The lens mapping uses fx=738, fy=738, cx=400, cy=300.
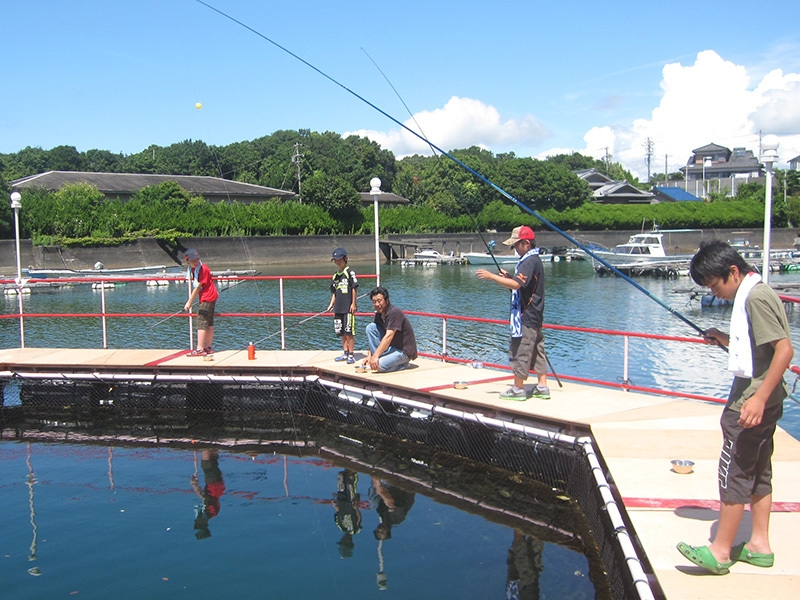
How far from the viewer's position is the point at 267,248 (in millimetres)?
66938

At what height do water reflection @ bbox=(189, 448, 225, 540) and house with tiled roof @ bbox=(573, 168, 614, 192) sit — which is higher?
house with tiled roof @ bbox=(573, 168, 614, 192)

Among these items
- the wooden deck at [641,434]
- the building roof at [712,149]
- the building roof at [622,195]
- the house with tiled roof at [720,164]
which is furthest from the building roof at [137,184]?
the building roof at [712,149]

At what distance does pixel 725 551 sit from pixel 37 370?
10408mm

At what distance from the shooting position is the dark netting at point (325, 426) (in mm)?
7426

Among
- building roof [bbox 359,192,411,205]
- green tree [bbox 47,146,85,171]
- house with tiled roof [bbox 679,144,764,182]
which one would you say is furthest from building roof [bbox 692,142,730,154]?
green tree [bbox 47,146,85,171]

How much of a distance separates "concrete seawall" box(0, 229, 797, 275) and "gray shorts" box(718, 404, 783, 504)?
153 feet

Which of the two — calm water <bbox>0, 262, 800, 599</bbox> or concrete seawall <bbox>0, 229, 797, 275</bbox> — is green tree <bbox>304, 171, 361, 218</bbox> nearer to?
concrete seawall <bbox>0, 229, 797, 275</bbox>

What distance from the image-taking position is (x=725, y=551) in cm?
433

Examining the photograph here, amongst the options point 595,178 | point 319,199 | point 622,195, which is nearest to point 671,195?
point 622,195

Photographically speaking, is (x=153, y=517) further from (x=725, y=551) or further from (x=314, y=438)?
(x=725, y=551)

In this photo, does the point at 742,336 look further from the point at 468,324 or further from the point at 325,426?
the point at 468,324

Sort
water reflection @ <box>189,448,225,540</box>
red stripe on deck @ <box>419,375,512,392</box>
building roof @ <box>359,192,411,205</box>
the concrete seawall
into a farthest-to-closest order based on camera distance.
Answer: building roof @ <box>359,192,411,205</box>
the concrete seawall
red stripe on deck @ <box>419,375,512,392</box>
water reflection @ <box>189,448,225,540</box>

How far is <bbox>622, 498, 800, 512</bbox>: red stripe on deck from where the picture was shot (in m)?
5.26

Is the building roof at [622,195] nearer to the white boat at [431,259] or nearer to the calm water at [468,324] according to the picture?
the white boat at [431,259]
